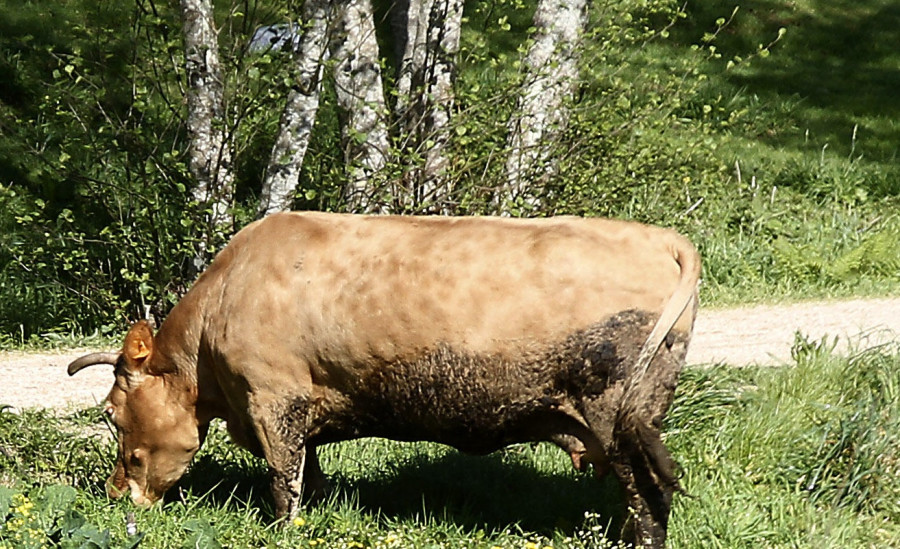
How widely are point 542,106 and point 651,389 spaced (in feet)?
16.9

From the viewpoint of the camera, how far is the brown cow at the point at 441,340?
5.08 metres

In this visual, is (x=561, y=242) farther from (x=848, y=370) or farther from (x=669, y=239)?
(x=848, y=370)

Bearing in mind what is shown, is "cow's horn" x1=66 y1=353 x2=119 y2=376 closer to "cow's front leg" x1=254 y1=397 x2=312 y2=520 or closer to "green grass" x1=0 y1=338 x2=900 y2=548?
"green grass" x1=0 y1=338 x2=900 y2=548

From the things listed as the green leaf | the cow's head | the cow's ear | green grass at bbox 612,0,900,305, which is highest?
the cow's ear

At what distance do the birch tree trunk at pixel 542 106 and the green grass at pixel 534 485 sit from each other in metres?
2.87

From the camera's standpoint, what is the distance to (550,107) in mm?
9789

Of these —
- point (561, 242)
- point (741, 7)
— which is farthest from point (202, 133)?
point (741, 7)

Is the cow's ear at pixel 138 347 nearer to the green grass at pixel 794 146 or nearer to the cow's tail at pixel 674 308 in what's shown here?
the cow's tail at pixel 674 308

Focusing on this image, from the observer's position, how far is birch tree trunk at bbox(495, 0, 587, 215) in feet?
30.9

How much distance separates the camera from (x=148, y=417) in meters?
5.83

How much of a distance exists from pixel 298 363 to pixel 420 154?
400 cm

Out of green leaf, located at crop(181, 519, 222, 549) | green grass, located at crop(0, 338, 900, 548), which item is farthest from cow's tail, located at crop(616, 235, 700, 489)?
green leaf, located at crop(181, 519, 222, 549)

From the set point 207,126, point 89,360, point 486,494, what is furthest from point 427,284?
point 207,126

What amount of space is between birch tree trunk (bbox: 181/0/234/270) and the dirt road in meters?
1.28
